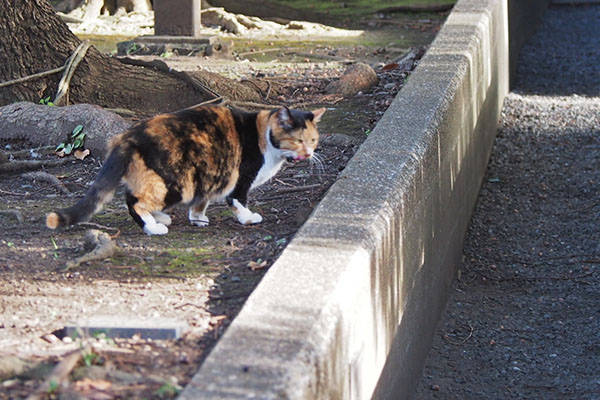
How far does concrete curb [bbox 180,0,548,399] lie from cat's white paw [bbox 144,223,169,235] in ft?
3.47

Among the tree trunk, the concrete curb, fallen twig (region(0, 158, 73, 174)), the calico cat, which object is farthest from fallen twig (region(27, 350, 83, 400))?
the tree trunk

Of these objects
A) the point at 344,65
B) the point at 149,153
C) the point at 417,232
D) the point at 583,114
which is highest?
the point at 149,153

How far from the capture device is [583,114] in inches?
409

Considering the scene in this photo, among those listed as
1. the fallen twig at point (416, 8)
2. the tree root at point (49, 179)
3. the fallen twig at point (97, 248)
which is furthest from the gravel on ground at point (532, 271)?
the fallen twig at point (416, 8)

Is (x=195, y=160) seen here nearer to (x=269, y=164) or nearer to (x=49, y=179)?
(x=269, y=164)

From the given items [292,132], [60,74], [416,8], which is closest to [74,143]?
[60,74]

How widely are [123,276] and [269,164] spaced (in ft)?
4.91

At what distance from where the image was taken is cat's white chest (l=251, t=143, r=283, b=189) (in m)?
5.34

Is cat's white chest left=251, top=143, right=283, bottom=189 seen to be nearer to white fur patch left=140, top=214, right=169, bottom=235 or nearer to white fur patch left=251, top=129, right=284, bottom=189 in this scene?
white fur patch left=251, top=129, right=284, bottom=189

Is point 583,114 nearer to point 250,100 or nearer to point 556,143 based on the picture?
point 556,143

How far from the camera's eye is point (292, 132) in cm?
524

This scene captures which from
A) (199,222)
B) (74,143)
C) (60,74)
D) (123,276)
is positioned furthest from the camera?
(60,74)

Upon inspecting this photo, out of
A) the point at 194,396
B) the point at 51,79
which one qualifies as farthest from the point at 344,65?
the point at 194,396

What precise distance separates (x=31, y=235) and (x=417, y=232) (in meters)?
2.17
